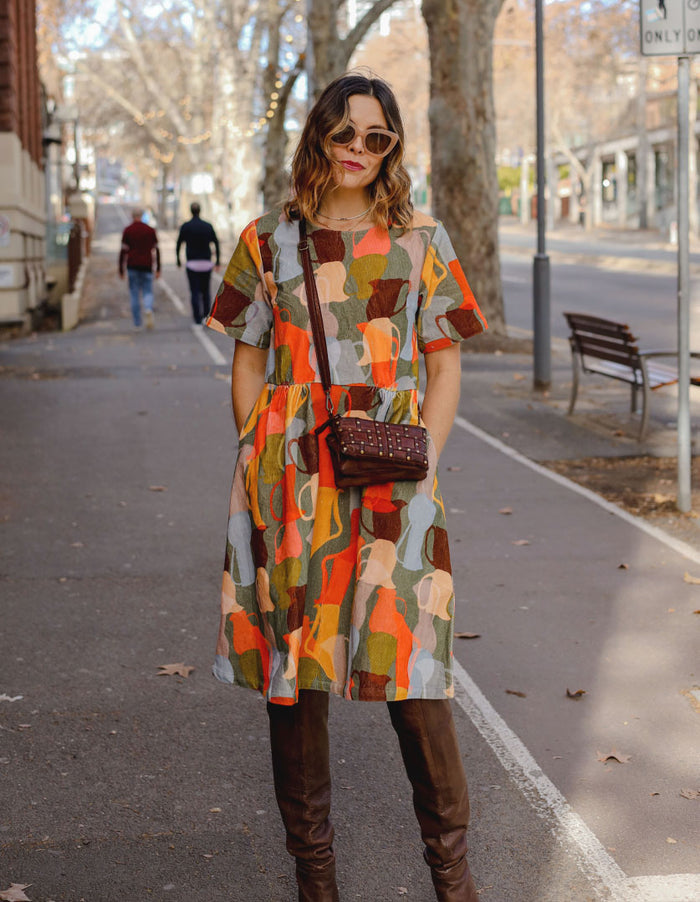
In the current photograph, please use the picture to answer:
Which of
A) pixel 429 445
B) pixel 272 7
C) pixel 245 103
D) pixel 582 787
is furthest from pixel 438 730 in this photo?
pixel 245 103

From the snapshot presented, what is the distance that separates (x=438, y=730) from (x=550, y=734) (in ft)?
5.68

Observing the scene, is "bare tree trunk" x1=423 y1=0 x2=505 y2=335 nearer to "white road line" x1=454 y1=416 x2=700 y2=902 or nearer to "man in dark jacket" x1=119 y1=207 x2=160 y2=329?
"man in dark jacket" x1=119 y1=207 x2=160 y2=329

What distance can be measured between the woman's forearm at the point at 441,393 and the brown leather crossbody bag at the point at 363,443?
11cm

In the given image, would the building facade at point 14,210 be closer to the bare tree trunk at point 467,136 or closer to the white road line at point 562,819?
the bare tree trunk at point 467,136

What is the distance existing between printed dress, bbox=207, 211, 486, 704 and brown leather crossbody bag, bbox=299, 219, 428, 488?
26 mm

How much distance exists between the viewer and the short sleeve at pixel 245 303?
3553 mm

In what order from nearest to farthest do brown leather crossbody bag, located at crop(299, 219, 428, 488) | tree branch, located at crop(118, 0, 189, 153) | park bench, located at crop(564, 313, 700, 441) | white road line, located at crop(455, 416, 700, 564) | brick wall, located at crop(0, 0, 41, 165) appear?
brown leather crossbody bag, located at crop(299, 219, 428, 488) → white road line, located at crop(455, 416, 700, 564) → park bench, located at crop(564, 313, 700, 441) → brick wall, located at crop(0, 0, 41, 165) → tree branch, located at crop(118, 0, 189, 153)

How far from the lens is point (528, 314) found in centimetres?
2773

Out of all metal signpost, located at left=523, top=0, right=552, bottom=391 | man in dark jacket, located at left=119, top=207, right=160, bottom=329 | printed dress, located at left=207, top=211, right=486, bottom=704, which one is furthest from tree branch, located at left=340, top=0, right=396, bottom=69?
printed dress, located at left=207, top=211, right=486, bottom=704

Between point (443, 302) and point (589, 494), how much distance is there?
6150 millimetres

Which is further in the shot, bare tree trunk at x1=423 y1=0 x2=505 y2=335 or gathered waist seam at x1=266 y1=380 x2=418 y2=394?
bare tree trunk at x1=423 y1=0 x2=505 y2=335

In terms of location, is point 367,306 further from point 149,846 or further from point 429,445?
point 149,846

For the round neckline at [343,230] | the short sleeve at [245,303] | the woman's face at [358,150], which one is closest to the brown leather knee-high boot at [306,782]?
the short sleeve at [245,303]

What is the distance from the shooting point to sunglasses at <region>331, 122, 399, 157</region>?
338 cm
